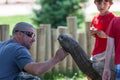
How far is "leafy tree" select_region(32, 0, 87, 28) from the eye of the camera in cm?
1357

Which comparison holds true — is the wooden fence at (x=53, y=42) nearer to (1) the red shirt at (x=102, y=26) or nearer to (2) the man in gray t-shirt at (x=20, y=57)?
(1) the red shirt at (x=102, y=26)

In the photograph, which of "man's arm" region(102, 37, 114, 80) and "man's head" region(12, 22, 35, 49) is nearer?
"man's head" region(12, 22, 35, 49)

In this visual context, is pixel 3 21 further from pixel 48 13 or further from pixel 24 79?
pixel 24 79

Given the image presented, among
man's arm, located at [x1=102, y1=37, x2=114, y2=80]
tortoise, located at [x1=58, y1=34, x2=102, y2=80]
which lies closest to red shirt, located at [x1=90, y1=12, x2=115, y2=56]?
tortoise, located at [x1=58, y1=34, x2=102, y2=80]

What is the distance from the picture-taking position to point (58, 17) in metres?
13.5

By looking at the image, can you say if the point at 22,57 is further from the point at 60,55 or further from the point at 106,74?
the point at 106,74

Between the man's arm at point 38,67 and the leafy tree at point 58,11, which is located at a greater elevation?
the leafy tree at point 58,11

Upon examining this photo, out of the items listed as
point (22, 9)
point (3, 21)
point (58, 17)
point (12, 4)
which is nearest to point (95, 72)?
point (58, 17)

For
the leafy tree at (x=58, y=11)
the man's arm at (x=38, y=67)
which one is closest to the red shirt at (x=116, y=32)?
the man's arm at (x=38, y=67)

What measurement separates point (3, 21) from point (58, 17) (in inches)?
143

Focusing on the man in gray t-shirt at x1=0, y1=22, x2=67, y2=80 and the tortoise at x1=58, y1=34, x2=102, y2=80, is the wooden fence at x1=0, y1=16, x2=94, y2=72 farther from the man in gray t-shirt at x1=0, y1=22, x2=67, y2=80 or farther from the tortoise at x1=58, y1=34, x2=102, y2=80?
the man in gray t-shirt at x1=0, y1=22, x2=67, y2=80

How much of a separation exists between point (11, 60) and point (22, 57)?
153mm

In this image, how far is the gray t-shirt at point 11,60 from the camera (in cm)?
456

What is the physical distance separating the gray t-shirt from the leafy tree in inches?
347
